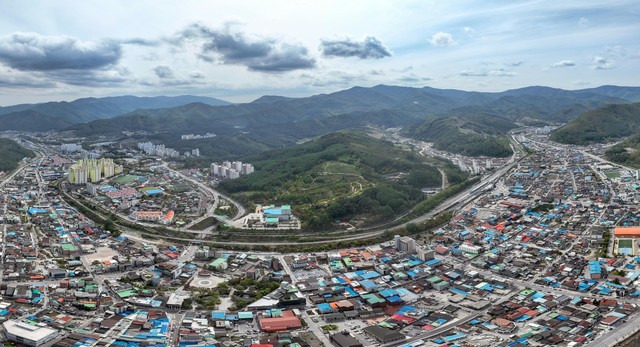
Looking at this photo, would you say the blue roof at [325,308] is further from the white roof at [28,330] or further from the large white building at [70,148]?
the large white building at [70,148]

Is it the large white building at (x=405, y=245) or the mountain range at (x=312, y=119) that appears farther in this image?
the mountain range at (x=312, y=119)

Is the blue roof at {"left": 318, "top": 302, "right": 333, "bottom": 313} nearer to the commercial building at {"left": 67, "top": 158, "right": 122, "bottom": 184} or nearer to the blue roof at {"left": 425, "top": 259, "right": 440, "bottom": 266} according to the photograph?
the blue roof at {"left": 425, "top": 259, "right": 440, "bottom": 266}

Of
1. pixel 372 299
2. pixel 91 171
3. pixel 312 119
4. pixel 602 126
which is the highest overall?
pixel 312 119

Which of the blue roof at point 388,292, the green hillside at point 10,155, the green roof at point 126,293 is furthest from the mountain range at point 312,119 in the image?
the green roof at point 126,293

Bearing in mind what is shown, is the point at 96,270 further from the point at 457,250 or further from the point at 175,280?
the point at 457,250

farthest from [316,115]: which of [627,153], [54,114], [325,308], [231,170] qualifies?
[325,308]

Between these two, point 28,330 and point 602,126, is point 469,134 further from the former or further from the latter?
point 28,330
